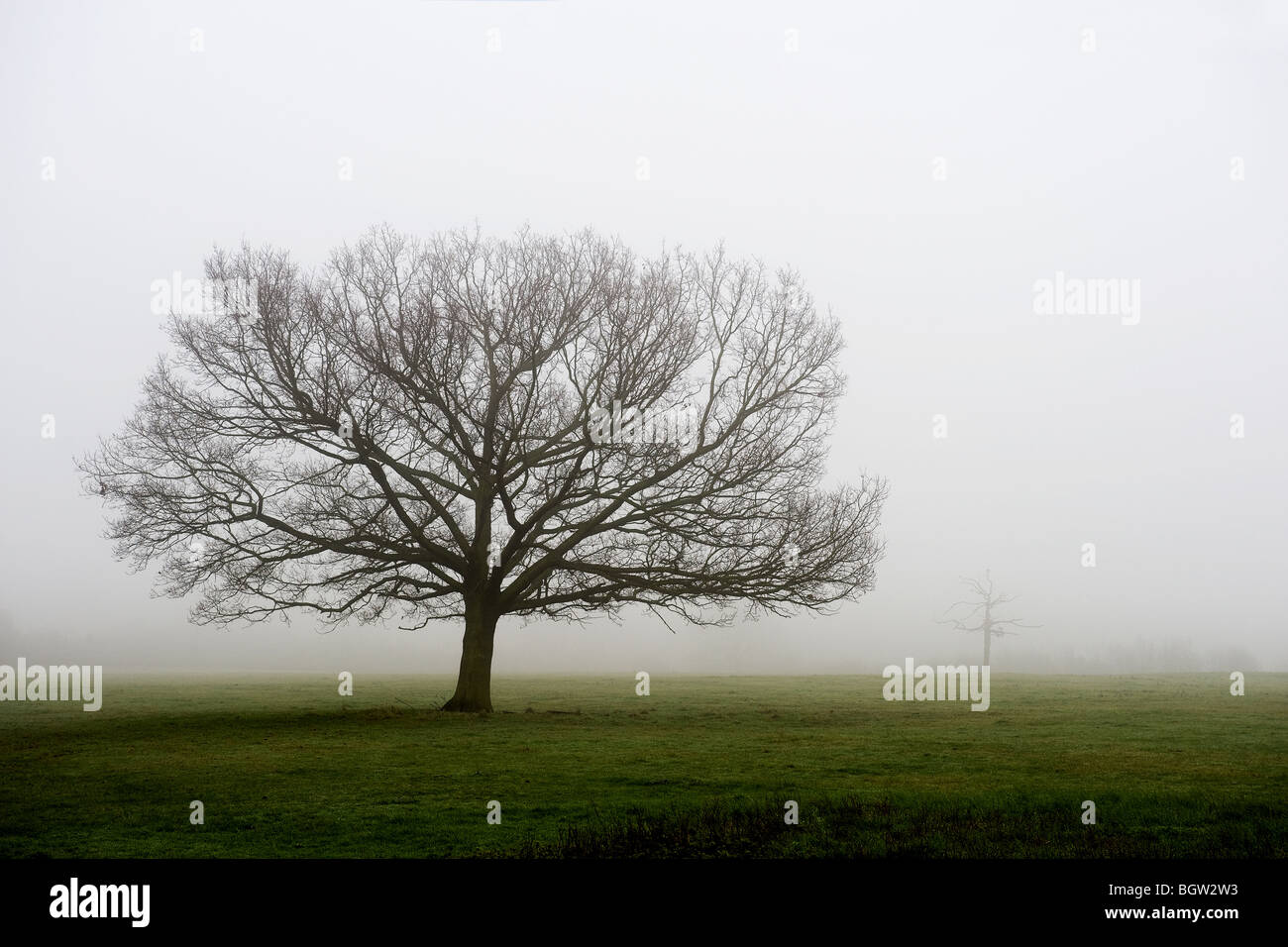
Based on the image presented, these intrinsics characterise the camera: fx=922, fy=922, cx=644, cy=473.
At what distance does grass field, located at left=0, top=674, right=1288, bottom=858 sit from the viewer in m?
11.5

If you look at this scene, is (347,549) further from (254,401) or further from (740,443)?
(740,443)

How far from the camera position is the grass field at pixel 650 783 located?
1148cm

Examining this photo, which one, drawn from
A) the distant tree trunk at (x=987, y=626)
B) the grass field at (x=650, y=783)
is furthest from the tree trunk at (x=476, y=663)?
the distant tree trunk at (x=987, y=626)

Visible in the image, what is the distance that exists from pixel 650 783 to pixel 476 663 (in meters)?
14.4

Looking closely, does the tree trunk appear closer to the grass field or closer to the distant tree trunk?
the grass field

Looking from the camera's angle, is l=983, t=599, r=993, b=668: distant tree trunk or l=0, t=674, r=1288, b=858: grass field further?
l=983, t=599, r=993, b=668: distant tree trunk

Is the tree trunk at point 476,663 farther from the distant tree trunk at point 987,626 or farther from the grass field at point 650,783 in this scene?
→ the distant tree trunk at point 987,626

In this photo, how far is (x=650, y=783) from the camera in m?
15.4

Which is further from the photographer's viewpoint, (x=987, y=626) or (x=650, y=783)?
(x=987, y=626)

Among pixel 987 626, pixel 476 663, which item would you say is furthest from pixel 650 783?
pixel 987 626

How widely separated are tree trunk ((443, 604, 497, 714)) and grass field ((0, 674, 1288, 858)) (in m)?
1.22

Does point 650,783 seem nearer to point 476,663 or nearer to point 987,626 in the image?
point 476,663

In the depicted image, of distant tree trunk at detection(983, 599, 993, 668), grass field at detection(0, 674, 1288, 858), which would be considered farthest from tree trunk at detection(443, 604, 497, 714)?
distant tree trunk at detection(983, 599, 993, 668)

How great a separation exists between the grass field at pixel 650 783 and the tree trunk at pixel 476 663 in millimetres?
1222
